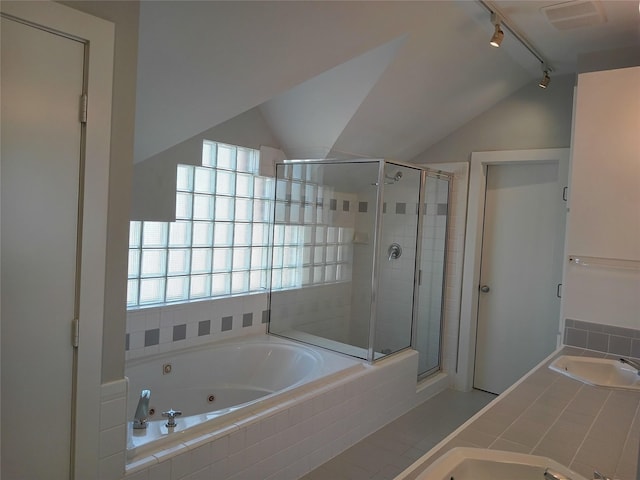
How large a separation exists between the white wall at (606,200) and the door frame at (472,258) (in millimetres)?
1114

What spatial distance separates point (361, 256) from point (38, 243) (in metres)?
2.59

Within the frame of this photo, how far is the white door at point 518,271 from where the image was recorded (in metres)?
3.67

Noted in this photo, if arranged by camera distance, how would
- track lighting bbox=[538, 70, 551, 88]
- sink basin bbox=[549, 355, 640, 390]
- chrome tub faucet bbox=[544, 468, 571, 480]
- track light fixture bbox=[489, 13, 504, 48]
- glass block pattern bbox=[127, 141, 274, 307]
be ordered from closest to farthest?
chrome tub faucet bbox=[544, 468, 571, 480] < sink basin bbox=[549, 355, 640, 390] < track light fixture bbox=[489, 13, 504, 48] < glass block pattern bbox=[127, 141, 274, 307] < track lighting bbox=[538, 70, 551, 88]

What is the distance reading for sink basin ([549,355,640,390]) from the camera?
2205 millimetres

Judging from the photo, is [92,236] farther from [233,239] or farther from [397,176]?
[397,176]

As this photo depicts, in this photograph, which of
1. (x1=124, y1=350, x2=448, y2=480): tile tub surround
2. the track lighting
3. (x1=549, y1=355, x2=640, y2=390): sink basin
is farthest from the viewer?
the track lighting

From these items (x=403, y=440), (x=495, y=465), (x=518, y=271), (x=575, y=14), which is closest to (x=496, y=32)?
(x=575, y=14)

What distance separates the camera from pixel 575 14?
101 inches

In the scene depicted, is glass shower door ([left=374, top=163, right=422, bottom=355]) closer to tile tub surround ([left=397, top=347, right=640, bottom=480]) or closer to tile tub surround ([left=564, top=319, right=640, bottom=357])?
tile tub surround ([left=564, top=319, right=640, bottom=357])

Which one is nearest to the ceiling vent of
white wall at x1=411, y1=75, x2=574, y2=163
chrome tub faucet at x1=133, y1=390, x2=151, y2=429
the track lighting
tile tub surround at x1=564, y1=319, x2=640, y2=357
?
the track lighting

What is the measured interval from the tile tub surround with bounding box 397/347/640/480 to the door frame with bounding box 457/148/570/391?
1933 mm

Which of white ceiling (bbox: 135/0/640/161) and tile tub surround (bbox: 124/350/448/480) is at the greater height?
white ceiling (bbox: 135/0/640/161)

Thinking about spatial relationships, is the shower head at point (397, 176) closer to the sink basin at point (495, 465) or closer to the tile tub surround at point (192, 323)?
the tile tub surround at point (192, 323)

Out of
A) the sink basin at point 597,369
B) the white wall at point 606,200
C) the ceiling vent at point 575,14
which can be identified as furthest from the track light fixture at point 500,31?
the sink basin at point 597,369
